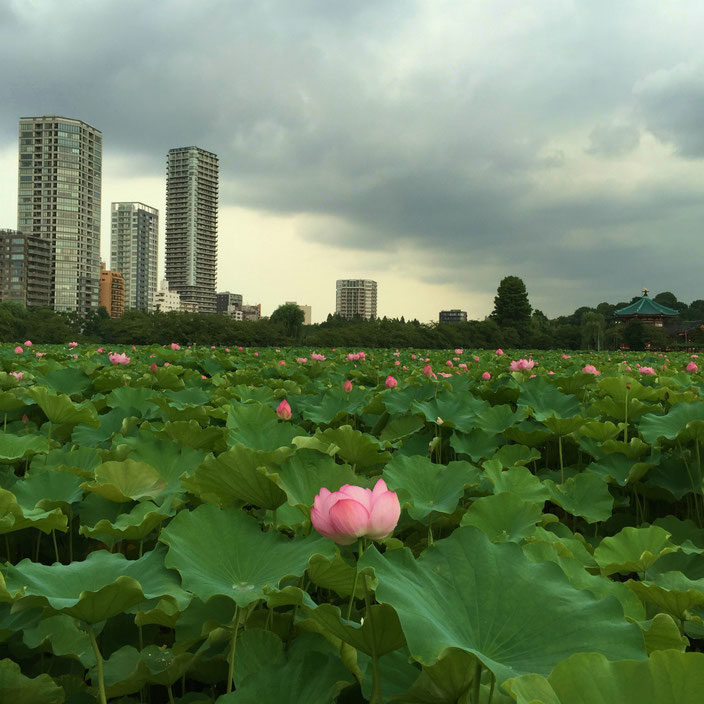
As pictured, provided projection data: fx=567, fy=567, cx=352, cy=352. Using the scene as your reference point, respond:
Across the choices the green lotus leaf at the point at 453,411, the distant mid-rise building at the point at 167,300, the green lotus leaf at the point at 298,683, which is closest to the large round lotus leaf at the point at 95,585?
the green lotus leaf at the point at 298,683

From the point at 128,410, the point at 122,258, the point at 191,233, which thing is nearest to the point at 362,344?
the point at 128,410

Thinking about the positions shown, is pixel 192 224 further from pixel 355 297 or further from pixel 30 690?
pixel 30 690

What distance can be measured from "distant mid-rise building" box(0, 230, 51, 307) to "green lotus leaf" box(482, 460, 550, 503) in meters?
84.3

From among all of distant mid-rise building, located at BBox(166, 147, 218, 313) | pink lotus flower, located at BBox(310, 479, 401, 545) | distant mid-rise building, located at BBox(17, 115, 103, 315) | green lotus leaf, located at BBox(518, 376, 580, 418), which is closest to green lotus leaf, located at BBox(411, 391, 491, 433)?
green lotus leaf, located at BBox(518, 376, 580, 418)

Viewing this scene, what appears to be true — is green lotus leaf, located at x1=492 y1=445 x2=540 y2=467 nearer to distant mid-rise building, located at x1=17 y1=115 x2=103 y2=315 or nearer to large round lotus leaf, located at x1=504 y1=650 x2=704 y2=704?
large round lotus leaf, located at x1=504 y1=650 x2=704 y2=704

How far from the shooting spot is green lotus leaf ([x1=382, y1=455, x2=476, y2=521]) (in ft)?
3.95

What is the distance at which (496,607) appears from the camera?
1.93ft

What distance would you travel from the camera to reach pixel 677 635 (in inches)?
25.4

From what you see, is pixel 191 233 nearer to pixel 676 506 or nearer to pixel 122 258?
pixel 122 258

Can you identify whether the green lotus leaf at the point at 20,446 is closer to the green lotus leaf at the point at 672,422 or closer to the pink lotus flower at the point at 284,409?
the pink lotus flower at the point at 284,409

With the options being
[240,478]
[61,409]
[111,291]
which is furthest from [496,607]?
[111,291]

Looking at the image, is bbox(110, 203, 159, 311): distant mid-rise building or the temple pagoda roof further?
bbox(110, 203, 159, 311): distant mid-rise building

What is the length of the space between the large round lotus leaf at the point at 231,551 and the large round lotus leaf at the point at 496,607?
166mm

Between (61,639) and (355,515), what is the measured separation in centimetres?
48
